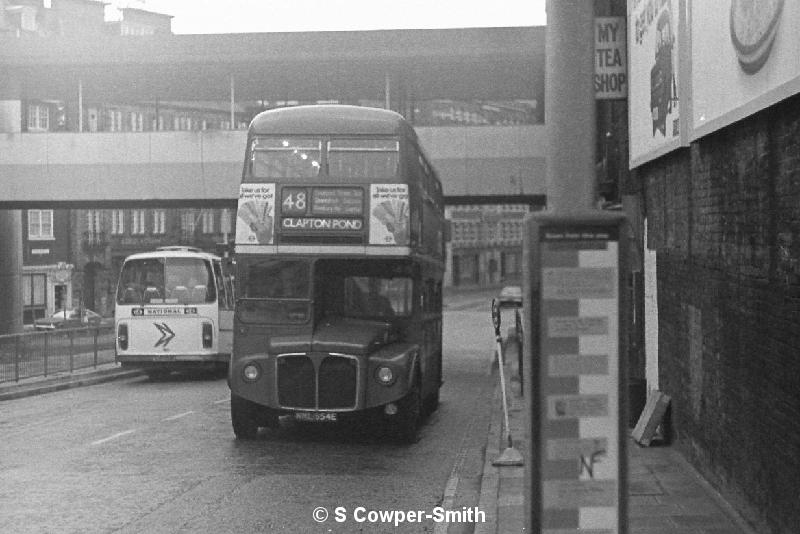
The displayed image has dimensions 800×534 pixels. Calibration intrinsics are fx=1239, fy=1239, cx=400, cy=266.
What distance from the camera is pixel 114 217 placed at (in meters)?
80.2

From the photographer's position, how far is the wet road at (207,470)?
10.6 metres

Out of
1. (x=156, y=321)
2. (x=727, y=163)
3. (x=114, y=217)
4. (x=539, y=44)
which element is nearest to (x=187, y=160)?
(x=156, y=321)

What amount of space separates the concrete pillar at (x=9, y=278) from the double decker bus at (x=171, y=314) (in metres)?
18.6

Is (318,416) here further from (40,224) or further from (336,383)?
(40,224)

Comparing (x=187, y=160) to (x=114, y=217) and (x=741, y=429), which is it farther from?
(x=114, y=217)

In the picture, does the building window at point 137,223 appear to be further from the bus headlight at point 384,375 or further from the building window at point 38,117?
the bus headlight at point 384,375

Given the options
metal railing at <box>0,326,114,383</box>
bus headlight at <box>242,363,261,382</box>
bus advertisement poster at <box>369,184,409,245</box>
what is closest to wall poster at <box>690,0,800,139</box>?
bus advertisement poster at <box>369,184,409,245</box>

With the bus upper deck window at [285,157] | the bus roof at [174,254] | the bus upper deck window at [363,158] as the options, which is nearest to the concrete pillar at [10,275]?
the bus roof at [174,254]

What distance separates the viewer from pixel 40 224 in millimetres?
73750

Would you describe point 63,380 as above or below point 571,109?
below

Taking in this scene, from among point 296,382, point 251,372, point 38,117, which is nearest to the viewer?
point 296,382

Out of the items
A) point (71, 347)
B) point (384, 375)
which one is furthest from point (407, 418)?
point (71, 347)

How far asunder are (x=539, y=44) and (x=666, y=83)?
23.5 meters

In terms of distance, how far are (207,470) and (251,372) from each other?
2.55 meters
